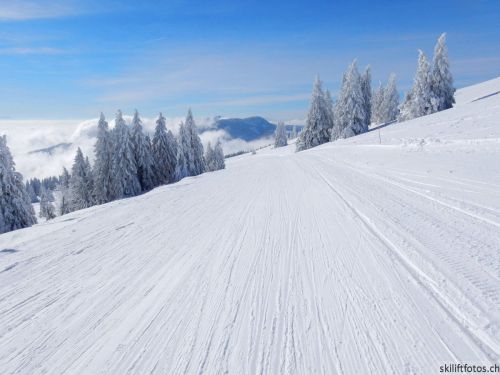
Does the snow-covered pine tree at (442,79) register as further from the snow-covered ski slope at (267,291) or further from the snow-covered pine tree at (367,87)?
the snow-covered ski slope at (267,291)

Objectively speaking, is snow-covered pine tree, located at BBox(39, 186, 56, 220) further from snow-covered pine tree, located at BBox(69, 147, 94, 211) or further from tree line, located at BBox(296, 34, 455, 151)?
tree line, located at BBox(296, 34, 455, 151)

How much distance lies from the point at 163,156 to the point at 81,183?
1218cm

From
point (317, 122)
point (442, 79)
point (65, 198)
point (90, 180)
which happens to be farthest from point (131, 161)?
point (442, 79)

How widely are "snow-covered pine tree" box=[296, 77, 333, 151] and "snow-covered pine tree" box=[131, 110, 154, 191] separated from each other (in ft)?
83.1

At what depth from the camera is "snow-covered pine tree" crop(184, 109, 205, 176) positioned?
42.0m

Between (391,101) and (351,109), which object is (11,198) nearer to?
(351,109)

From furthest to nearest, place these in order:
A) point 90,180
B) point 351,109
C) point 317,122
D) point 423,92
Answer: point 317,122
point 351,109
point 90,180
point 423,92

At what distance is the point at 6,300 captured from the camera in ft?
13.2

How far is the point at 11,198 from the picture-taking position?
22.8 meters

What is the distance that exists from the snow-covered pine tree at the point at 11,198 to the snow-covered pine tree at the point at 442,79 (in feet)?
160

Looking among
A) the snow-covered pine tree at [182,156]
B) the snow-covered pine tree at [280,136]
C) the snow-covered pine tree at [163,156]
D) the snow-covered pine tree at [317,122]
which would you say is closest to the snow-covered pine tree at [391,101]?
the snow-covered pine tree at [317,122]

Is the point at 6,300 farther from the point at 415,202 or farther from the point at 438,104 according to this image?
the point at 438,104

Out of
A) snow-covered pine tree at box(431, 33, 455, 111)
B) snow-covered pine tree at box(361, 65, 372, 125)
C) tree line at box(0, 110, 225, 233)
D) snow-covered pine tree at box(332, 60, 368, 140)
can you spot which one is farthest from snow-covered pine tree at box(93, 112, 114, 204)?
snow-covered pine tree at box(431, 33, 455, 111)

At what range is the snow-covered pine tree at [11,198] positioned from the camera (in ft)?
73.4
